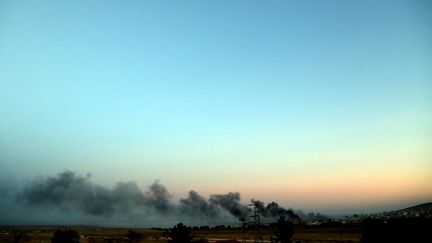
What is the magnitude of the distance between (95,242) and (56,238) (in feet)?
151

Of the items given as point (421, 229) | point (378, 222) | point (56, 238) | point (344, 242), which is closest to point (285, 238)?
point (378, 222)

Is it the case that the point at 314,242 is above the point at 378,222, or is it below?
below

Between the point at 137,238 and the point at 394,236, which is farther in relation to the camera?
the point at 137,238

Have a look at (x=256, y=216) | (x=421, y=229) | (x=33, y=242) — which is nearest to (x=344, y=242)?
(x=256, y=216)

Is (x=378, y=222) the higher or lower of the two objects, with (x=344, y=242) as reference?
higher

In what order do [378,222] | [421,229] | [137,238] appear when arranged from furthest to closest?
[137,238]
[378,222]
[421,229]

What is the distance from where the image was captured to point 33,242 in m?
96.5

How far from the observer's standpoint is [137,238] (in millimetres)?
104688

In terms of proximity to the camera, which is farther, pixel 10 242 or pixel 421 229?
pixel 10 242

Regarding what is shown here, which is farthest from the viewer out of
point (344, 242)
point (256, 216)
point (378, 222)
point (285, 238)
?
point (344, 242)

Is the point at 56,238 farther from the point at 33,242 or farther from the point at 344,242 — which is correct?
the point at 344,242

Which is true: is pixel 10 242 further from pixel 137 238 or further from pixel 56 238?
pixel 56 238

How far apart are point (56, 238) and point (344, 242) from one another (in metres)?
59.5

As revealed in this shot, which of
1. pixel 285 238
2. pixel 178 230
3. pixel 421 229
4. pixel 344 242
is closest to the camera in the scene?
pixel 421 229
